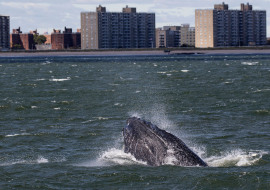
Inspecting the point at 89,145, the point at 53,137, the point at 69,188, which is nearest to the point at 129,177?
the point at 69,188

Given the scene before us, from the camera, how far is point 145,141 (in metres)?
20.0

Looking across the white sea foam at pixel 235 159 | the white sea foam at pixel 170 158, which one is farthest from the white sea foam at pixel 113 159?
the white sea foam at pixel 235 159

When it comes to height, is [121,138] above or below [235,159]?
below

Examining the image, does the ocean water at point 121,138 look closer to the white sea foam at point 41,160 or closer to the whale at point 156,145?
the white sea foam at point 41,160

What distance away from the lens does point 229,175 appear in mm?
21234

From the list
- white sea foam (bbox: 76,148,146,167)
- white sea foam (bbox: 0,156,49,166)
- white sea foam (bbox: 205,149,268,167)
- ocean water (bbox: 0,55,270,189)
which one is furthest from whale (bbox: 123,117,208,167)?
white sea foam (bbox: 0,156,49,166)

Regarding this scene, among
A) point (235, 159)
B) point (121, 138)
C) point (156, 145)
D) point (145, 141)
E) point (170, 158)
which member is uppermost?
point (145, 141)

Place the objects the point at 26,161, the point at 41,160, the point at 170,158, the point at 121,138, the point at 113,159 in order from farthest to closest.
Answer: the point at 121,138, the point at 41,160, the point at 26,161, the point at 113,159, the point at 170,158

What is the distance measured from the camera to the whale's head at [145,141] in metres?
19.9

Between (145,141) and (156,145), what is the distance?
1.21ft

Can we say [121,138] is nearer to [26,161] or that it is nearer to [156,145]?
[26,161]

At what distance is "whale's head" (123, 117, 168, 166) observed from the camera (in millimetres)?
19906

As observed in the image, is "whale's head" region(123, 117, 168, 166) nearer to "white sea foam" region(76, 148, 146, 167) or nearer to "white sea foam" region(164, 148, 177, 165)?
"white sea foam" region(164, 148, 177, 165)

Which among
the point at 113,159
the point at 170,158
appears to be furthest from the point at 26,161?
the point at 170,158
